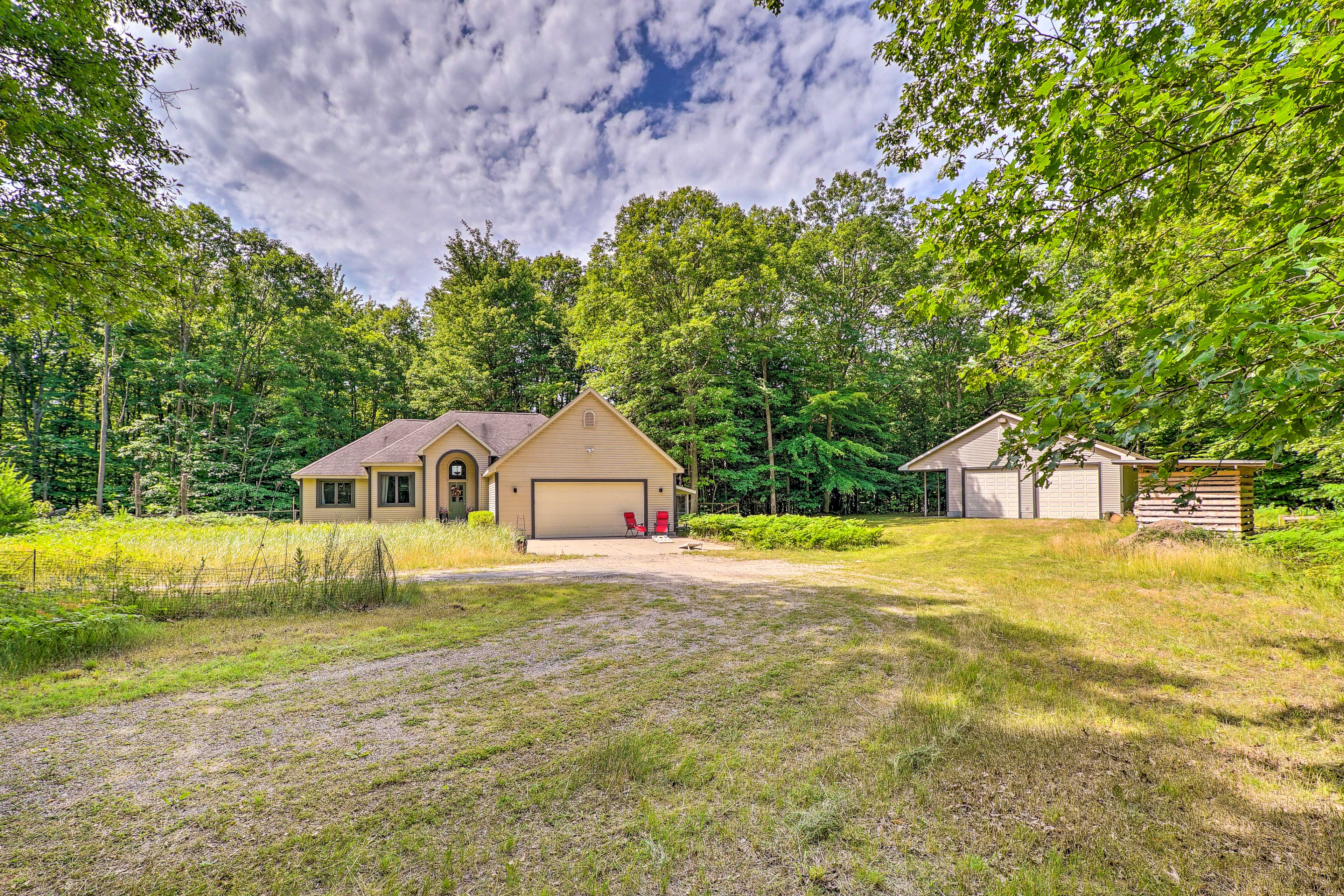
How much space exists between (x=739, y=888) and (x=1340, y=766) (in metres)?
3.81

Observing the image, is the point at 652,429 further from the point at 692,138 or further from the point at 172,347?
the point at 172,347

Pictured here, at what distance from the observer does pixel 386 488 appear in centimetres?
2219

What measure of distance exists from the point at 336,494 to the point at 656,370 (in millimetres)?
14993

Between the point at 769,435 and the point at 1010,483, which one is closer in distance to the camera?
the point at 1010,483

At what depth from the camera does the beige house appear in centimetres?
1927

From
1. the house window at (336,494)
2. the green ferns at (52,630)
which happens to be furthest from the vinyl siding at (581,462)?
the green ferns at (52,630)

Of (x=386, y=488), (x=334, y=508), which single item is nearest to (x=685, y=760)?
(x=386, y=488)

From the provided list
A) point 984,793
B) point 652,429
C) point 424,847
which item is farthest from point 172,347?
point 984,793

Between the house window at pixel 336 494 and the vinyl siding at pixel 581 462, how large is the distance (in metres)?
8.56

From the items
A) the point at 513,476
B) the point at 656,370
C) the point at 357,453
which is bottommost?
the point at 513,476

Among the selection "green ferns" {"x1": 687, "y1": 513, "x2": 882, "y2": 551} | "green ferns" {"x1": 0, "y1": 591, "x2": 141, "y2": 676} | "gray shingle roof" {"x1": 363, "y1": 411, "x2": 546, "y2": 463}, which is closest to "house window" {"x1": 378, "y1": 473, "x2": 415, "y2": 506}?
"gray shingle roof" {"x1": 363, "y1": 411, "x2": 546, "y2": 463}

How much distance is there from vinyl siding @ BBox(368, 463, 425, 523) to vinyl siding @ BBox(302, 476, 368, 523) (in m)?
0.77

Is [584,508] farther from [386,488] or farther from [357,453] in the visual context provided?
[357,453]

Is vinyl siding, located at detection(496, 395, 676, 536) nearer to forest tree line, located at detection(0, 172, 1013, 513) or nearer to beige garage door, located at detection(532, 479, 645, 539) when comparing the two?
beige garage door, located at detection(532, 479, 645, 539)
